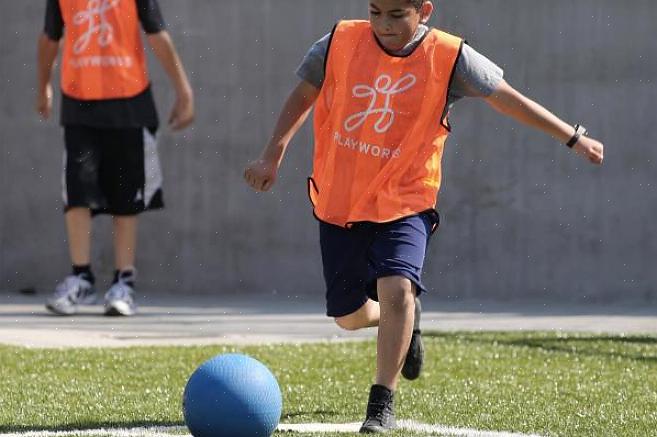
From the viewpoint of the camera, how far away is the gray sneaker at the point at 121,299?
9.75m

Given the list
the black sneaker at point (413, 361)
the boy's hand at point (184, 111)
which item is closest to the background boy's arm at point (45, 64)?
the boy's hand at point (184, 111)

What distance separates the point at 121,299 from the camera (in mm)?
9781

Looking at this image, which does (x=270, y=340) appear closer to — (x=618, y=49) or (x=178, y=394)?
(x=178, y=394)

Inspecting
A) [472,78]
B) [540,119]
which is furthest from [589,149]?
[472,78]

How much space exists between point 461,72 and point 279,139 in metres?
0.75

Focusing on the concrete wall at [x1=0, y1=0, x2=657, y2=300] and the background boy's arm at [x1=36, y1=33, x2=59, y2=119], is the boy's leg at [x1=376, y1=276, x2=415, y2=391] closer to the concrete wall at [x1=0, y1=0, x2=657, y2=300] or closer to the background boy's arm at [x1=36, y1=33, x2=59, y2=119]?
the background boy's arm at [x1=36, y1=33, x2=59, y2=119]

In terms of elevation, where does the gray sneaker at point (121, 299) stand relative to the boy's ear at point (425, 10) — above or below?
below

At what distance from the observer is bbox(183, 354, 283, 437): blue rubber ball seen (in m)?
5.19

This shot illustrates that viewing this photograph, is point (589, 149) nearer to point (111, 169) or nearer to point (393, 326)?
point (393, 326)

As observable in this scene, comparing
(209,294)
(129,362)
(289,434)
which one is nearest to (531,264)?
(209,294)

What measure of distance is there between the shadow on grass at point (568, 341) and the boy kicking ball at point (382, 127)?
2370 millimetres

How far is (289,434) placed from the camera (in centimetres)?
552

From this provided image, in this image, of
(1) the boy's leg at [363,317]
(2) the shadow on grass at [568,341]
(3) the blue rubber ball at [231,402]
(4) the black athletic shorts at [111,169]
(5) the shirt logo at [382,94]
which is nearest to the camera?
(3) the blue rubber ball at [231,402]

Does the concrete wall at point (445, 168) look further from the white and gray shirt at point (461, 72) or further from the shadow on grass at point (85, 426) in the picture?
the shadow on grass at point (85, 426)
